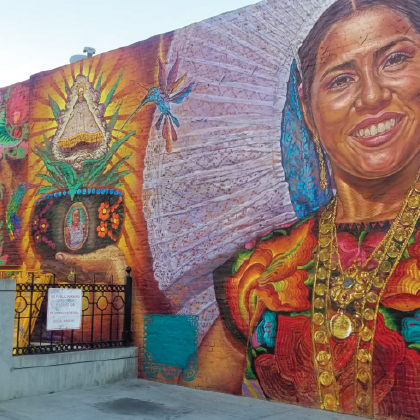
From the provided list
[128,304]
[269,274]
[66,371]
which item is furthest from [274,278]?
[66,371]

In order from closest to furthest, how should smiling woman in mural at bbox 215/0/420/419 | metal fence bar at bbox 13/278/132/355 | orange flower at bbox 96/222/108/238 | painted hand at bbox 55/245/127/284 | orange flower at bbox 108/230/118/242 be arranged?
smiling woman in mural at bbox 215/0/420/419 → metal fence bar at bbox 13/278/132/355 → painted hand at bbox 55/245/127/284 → orange flower at bbox 108/230/118/242 → orange flower at bbox 96/222/108/238

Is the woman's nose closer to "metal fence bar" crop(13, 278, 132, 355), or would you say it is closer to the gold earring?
the gold earring

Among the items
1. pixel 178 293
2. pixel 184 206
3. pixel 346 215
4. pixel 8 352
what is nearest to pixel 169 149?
pixel 184 206

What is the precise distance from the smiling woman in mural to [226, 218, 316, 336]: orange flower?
0.05ft

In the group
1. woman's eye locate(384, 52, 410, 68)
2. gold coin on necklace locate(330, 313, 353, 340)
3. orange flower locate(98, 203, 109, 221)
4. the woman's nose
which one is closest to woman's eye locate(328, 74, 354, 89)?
the woman's nose

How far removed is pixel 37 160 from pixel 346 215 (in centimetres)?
727

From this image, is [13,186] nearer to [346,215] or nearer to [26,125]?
[26,125]

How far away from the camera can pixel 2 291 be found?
26.9 ft

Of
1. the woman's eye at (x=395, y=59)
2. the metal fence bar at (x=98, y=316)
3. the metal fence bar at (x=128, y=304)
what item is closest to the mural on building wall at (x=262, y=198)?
the woman's eye at (x=395, y=59)

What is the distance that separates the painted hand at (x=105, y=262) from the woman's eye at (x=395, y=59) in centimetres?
558

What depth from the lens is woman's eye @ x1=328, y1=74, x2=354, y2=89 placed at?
7887 mm

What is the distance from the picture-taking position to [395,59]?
7.44 m

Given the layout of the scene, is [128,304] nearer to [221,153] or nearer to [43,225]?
[43,225]

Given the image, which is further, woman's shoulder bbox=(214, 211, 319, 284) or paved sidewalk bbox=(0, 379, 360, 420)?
woman's shoulder bbox=(214, 211, 319, 284)
